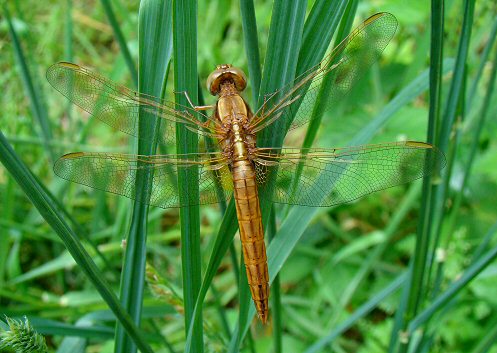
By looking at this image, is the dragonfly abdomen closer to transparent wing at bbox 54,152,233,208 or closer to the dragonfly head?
transparent wing at bbox 54,152,233,208

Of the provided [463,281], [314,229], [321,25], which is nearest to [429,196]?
[463,281]

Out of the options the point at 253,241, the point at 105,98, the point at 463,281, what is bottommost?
the point at 463,281

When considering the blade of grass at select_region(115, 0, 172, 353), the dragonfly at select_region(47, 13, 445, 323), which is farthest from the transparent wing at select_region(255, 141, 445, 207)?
the blade of grass at select_region(115, 0, 172, 353)

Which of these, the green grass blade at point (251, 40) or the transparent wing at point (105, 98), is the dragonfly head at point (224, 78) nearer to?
the transparent wing at point (105, 98)

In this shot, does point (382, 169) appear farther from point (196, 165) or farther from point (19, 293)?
point (19, 293)

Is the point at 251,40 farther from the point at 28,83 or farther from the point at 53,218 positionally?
the point at 28,83

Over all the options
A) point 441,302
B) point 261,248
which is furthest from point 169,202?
point 441,302
